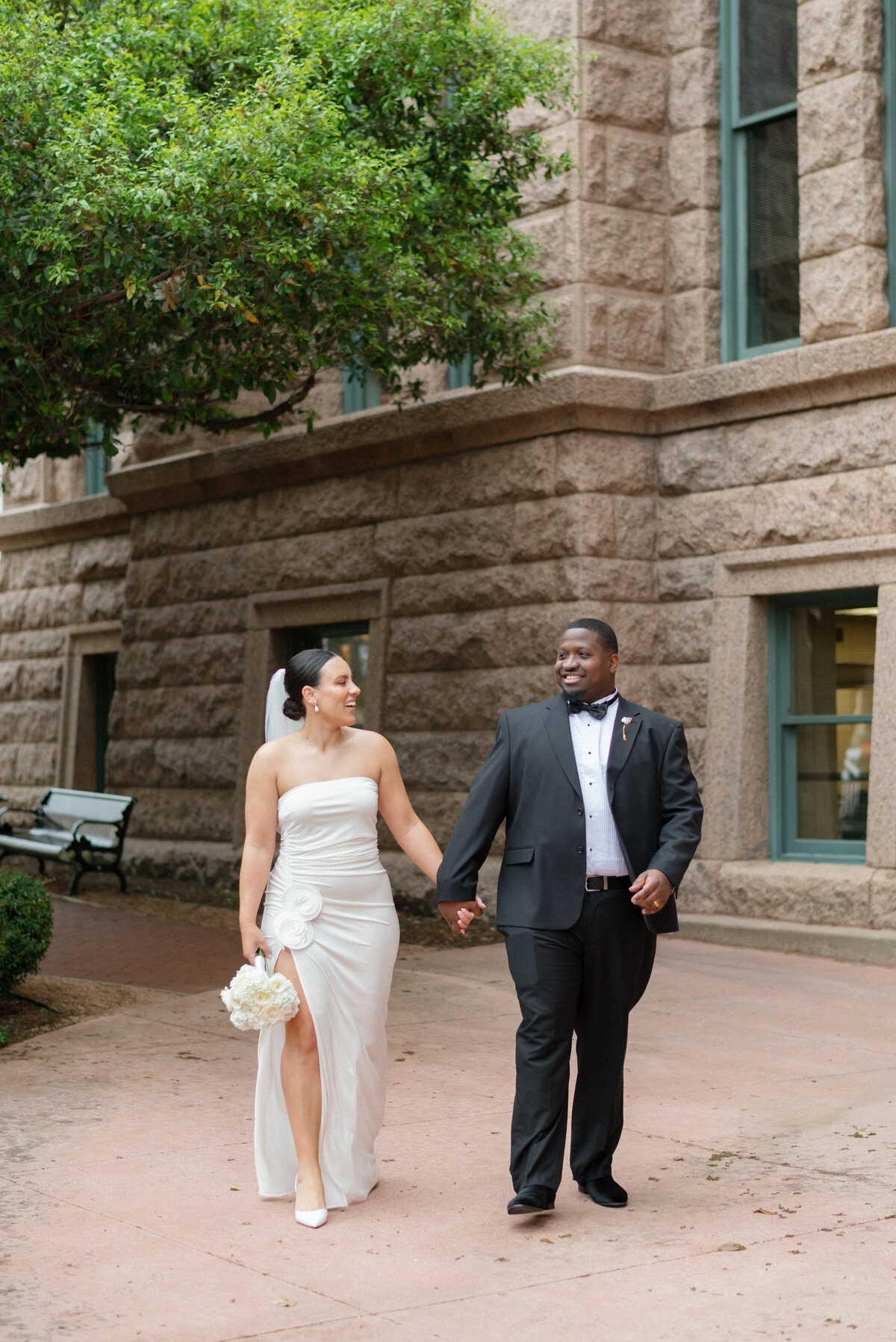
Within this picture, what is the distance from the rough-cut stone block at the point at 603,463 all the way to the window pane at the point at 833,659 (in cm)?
164

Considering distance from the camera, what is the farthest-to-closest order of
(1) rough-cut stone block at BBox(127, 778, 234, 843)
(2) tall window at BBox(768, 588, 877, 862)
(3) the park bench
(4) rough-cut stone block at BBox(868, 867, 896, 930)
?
(1) rough-cut stone block at BBox(127, 778, 234, 843)
(3) the park bench
(2) tall window at BBox(768, 588, 877, 862)
(4) rough-cut stone block at BBox(868, 867, 896, 930)

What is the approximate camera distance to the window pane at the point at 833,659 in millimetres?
11469

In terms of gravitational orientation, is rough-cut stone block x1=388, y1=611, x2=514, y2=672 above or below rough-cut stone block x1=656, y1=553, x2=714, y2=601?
below

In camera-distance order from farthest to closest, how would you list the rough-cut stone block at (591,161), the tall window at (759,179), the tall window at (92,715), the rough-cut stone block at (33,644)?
1. the rough-cut stone block at (33,644)
2. the tall window at (92,715)
3. the rough-cut stone block at (591,161)
4. the tall window at (759,179)

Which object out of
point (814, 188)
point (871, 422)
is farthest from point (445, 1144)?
point (814, 188)

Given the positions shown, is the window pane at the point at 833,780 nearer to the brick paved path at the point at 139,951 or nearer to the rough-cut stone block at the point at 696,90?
the brick paved path at the point at 139,951

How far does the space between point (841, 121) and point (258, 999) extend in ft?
28.7

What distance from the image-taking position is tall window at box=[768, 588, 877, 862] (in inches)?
452

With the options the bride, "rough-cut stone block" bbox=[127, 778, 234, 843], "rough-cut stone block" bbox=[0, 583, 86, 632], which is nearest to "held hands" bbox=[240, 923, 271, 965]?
the bride

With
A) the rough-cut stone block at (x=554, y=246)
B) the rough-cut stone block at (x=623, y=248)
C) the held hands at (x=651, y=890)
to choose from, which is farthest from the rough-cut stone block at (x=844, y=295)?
the held hands at (x=651, y=890)

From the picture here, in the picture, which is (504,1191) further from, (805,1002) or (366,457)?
(366,457)

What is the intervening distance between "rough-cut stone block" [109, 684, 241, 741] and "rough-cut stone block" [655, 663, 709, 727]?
4953 mm

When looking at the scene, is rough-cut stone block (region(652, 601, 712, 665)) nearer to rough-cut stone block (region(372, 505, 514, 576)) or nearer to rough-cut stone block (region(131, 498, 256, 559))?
rough-cut stone block (region(372, 505, 514, 576))

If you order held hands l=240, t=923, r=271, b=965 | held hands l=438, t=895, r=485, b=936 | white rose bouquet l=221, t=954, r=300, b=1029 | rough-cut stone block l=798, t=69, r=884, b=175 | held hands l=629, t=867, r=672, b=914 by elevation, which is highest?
rough-cut stone block l=798, t=69, r=884, b=175
